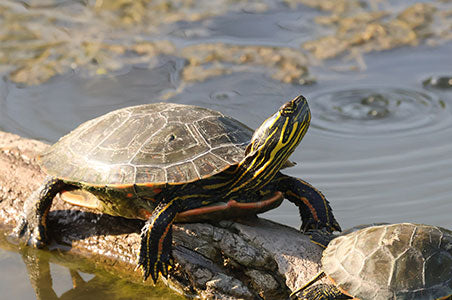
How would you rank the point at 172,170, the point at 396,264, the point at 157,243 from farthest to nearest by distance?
the point at 172,170
the point at 157,243
the point at 396,264

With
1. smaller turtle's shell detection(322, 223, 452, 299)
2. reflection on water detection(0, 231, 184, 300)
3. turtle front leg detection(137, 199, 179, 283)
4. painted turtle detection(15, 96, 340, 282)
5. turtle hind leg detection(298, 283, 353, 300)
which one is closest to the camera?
smaller turtle's shell detection(322, 223, 452, 299)

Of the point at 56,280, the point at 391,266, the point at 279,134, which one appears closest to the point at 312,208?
the point at 279,134

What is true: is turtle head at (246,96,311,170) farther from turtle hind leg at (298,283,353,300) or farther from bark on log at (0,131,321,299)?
turtle hind leg at (298,283,353,300)

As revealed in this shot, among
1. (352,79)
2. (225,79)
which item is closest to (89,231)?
(225,79)

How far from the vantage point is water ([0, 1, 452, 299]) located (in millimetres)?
6059

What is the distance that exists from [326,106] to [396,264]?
4.40m

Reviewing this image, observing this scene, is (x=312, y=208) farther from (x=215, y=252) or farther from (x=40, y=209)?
(x=40, y=209)

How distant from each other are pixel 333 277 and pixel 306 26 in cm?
676

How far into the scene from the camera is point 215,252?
4.29 meters

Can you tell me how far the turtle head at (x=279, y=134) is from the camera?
14.2 ft

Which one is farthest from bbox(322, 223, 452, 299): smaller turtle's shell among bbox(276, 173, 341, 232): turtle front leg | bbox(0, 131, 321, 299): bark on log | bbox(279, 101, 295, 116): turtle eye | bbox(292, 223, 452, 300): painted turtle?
bbox(279, 101, 295, 116): turtle eye

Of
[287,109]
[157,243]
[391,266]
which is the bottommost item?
[157,243]

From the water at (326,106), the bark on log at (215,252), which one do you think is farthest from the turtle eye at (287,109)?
the water at (326,106)

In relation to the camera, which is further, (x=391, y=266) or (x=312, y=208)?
(x=312, y=208)
